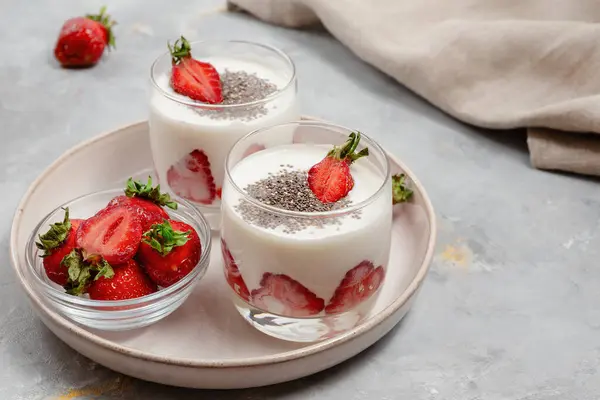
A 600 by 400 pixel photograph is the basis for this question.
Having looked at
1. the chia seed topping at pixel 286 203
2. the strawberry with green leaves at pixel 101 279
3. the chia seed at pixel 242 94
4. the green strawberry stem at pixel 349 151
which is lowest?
the strawberry with green leaves at pixel 101 279

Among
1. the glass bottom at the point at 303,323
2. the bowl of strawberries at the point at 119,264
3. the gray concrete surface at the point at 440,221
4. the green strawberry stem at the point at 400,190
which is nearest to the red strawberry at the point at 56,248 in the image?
the bowl of strawberries at the point at 119,264

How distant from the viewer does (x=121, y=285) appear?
96 cm

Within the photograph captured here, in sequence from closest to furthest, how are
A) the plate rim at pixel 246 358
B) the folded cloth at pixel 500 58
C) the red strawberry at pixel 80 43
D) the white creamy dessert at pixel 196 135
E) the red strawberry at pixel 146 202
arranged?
the plate rim at pixel 246 358
the red strawberry at pixel 146 202
the white creamy dessert at pixel 196 135
the folded cloth at pixel 500 58
the red strawberry at pixel 80 43

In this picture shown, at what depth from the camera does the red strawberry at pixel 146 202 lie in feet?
3.28

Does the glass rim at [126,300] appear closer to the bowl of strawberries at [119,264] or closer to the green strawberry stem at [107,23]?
the bowl of strawberries at [119,264]

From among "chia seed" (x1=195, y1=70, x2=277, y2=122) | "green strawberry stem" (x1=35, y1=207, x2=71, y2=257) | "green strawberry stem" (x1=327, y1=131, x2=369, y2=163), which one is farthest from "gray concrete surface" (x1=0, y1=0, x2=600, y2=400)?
"chia seed" (x1=195, y1=70, x2=277, y2=122)

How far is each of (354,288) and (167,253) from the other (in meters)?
0.23

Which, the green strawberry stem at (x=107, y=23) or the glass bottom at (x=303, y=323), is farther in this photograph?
the green strawberry stem at (x=107, y=23)

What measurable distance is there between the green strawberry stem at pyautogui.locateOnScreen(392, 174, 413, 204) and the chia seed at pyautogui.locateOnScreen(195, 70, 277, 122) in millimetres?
230

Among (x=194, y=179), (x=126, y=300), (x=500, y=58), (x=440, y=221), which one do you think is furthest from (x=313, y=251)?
(x=500, y=58)

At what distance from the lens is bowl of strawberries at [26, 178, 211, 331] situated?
3.11ft

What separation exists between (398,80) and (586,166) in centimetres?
43

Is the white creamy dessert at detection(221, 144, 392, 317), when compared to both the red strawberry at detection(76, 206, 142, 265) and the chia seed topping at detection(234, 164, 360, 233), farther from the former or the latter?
the red strawberry at detection(76, 206, 142, 265)

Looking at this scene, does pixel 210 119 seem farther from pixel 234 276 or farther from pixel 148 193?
pixel 234 276
